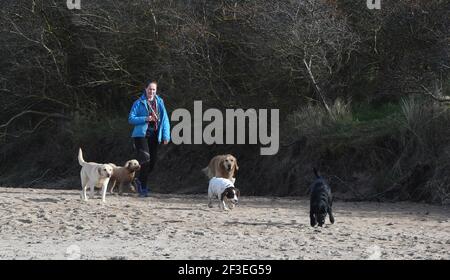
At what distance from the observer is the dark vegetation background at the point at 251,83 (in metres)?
19.1

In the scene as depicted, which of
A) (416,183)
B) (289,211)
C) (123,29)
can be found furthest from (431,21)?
(123,29)

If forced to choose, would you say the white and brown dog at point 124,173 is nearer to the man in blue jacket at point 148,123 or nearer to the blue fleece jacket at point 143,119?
the man in blue jacket at point 148,123

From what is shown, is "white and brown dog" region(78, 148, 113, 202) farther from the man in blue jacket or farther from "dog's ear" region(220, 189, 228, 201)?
"dog's ear" region(220, 189, 228, 201)

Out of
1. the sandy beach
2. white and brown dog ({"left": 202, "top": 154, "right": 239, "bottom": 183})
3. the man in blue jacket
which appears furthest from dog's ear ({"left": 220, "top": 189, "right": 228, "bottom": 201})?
the man in blue jacket

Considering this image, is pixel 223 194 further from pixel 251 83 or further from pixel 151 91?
pixel 251 83

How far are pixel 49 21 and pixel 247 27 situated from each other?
312 inches

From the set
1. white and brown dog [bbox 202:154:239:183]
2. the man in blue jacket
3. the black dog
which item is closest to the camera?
the black dog

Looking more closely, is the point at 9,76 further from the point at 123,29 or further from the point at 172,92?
the point at 172,92

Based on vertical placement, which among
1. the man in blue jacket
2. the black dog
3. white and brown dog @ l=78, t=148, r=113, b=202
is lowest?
the black dog

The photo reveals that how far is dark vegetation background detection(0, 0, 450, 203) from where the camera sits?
1906 centimetres

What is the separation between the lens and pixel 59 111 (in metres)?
28.3

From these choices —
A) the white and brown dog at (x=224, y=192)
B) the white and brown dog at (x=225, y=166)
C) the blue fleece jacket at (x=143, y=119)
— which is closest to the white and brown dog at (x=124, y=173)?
the blue fleece jacket at (x=143, y=119)

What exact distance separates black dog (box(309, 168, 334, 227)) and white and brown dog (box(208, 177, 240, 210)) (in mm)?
2438

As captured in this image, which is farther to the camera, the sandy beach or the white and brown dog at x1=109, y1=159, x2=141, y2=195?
the white and brown dog at x1=109, y1=159, x2=141, y2=195
